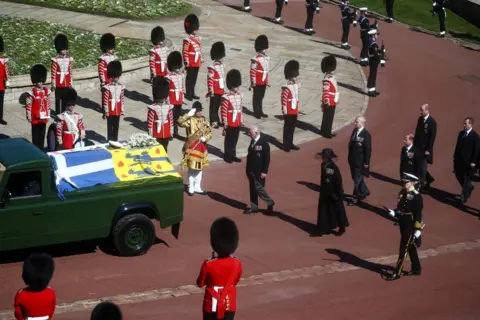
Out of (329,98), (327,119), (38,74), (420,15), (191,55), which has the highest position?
(38,74)

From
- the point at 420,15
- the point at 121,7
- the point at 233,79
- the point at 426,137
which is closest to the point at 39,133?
the point at 233,79

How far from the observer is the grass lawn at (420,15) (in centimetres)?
3606

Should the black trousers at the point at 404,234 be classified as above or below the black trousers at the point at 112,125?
above

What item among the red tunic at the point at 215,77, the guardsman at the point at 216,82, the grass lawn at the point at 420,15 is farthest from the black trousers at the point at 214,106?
the grass lawn at the point at 420,15

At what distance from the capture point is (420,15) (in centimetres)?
3766

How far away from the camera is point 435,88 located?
28.6m

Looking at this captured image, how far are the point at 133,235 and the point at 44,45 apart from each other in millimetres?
12470

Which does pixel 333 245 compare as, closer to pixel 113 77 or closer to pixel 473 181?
pixel 473 181

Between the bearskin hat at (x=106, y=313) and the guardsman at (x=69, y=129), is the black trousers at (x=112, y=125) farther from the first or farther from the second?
the bearskin hat at (x=106, y=313)

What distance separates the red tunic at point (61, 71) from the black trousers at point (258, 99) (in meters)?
4.57

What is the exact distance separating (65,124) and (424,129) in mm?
7353

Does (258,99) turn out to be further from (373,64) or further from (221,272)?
(221,272)

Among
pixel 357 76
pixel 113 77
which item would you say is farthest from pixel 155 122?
pixel 357 76

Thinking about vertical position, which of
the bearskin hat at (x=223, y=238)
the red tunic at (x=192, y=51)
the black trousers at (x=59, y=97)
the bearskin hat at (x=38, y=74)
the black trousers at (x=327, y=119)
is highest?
the bearskin hat at (x=223, y=238)
